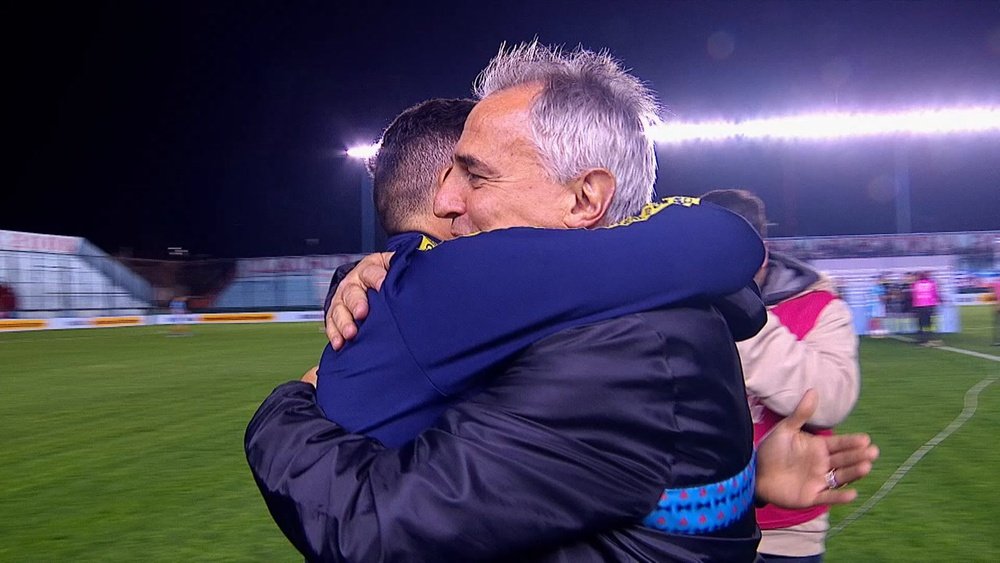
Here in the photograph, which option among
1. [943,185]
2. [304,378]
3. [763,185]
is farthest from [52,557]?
[943,185]

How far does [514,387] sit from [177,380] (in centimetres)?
1372

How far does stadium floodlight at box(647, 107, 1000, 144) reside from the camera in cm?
4144

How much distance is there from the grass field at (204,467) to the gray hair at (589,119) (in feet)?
13.2

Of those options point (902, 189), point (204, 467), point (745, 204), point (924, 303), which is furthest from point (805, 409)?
point (902, 189)

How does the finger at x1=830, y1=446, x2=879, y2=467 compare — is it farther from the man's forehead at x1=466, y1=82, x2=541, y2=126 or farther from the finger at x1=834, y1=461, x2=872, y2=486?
the man's forehead at x1=466, y1=82, x2=541, y2=126

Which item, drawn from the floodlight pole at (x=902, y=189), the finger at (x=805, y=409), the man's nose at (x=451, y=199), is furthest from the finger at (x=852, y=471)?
the floodlight pole at (x=902, y=189)

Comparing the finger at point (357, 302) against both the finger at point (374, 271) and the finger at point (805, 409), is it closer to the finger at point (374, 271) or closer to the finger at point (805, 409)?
the finger at point (374, 271)

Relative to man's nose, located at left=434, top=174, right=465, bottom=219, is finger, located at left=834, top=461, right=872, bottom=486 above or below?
below

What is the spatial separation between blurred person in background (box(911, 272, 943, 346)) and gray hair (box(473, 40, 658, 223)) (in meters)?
17.5

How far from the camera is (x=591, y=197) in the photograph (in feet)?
4.26

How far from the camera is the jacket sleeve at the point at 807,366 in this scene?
2150 millimetres

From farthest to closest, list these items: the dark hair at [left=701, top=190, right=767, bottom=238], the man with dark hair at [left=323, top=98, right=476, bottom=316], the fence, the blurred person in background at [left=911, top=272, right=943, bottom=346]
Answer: the fence, the blurred person in background at [left=911, top=272, right=943, bottom=346], the dark hair at [left=701, top=190, right=767, bottom=238], the man with dark hair at [left=323, top=98, right=476, bottom=316]

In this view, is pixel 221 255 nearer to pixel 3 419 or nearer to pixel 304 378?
pixel 3 419

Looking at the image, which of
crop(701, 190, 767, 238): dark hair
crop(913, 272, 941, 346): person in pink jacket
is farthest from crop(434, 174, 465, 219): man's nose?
crop(913, 272, 941, 346): person in pink jacket
